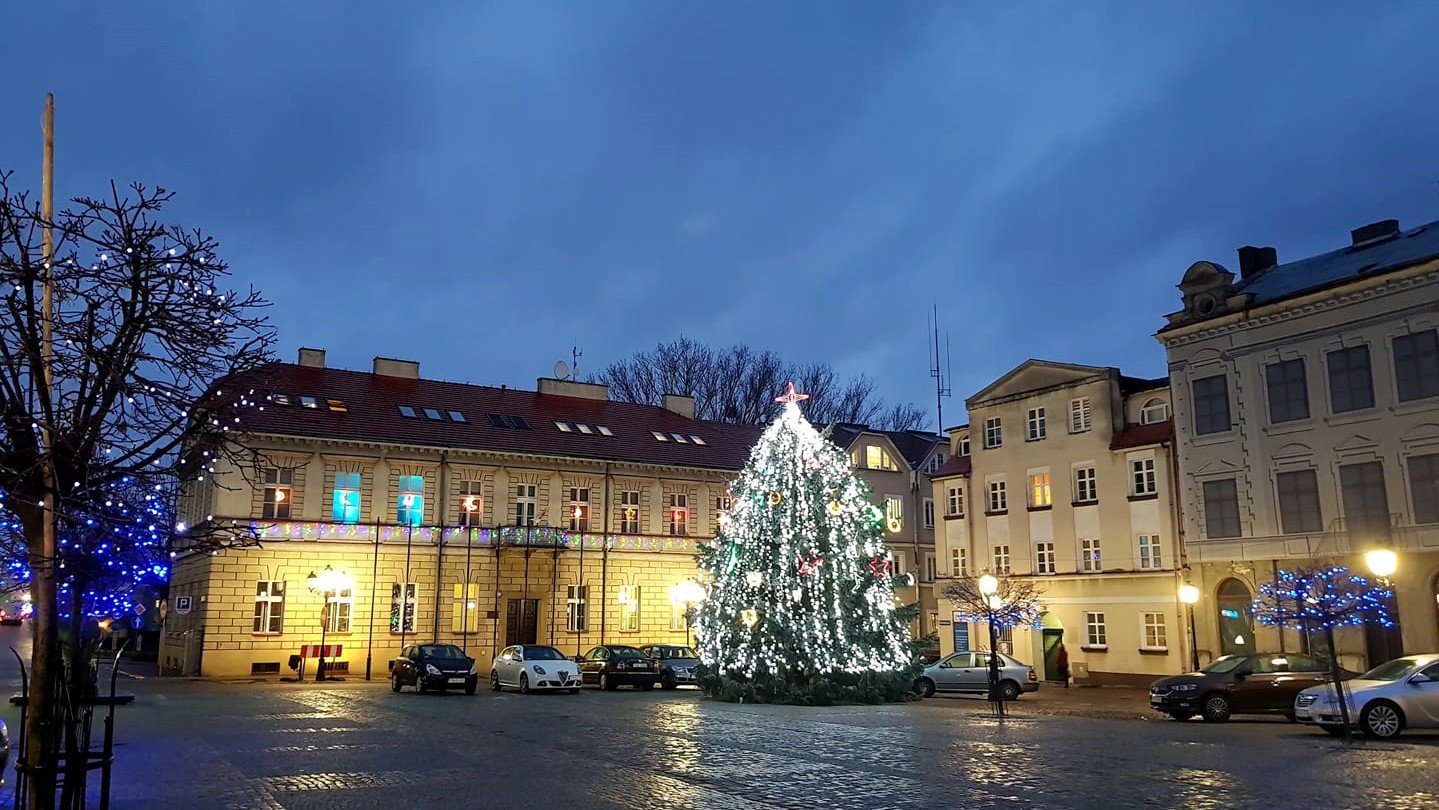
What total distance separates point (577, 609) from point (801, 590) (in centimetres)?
2103

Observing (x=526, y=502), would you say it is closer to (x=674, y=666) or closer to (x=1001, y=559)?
(x=674, y=666)

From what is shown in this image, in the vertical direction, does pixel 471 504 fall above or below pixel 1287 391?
below

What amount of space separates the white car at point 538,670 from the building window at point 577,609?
12.1 metres

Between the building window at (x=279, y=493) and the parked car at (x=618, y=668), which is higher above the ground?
the building window at (x=279, y=493)

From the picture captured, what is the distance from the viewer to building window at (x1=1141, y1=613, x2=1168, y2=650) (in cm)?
3766

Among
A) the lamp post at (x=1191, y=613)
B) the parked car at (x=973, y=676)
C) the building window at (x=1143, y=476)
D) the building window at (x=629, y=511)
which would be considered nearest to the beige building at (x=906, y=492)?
the building window at (x=629, y=511)

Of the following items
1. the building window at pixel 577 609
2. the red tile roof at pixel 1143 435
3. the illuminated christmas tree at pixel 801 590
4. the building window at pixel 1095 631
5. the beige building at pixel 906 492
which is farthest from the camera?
the beige building at pixel 906 492

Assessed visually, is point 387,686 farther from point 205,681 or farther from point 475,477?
point 475,477

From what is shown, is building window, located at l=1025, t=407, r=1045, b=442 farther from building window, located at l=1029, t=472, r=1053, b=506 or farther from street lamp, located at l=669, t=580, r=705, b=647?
street lamp, located at l=669, t=580, r=705, b=647

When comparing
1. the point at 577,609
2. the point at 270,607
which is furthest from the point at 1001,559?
the point at 270,607

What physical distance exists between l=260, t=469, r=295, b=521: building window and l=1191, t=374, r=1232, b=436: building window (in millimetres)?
32720

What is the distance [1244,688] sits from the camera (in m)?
23.7

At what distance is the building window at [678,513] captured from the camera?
51031 mm

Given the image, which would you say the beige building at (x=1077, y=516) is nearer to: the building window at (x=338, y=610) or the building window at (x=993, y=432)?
the building window at (x=993, y=432)
